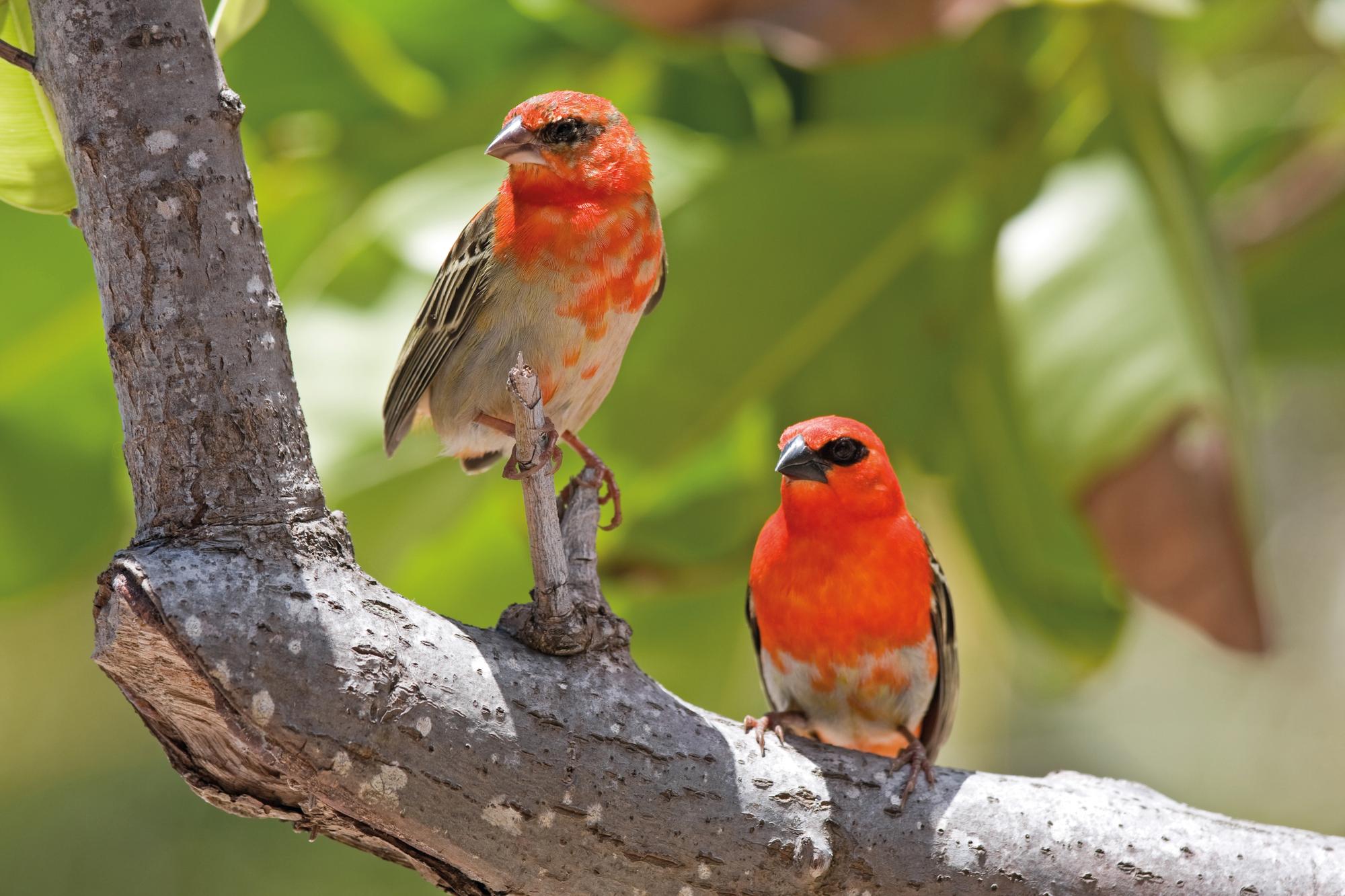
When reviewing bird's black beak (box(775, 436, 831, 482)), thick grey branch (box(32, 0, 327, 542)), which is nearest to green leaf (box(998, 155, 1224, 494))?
bird's black beak (box(775, 436, 831, 482))

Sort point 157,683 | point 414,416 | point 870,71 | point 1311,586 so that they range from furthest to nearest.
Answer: point 1311,586 → point 870,71 → point 414,416 → point 157,683

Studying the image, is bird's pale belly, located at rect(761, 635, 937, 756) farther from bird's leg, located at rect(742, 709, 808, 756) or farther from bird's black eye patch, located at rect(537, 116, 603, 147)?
bird's black eye patch, located at rect(537, 116, 603, 147)

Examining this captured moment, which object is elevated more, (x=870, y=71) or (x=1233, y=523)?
(x=870, y=71)

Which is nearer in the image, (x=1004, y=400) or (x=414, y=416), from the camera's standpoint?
(x=414, y=416)

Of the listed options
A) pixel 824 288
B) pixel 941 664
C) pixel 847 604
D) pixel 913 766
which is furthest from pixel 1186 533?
pixel 913 766

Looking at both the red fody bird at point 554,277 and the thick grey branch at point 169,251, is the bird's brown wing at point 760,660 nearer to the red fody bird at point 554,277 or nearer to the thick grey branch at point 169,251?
the red fody bird at point 554,277

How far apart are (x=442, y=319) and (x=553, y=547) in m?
0.60

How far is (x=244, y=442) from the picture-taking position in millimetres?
1631

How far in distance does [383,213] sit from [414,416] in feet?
3.08

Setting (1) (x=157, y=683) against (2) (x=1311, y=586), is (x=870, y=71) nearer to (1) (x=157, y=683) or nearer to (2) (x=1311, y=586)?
(1) (x=157, y=683)

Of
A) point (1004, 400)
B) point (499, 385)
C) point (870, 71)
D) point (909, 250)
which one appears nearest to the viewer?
point (499, 385)

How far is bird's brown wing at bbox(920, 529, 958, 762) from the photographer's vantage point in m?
2.56

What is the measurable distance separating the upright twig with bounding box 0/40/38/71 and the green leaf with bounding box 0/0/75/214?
3 centimetres

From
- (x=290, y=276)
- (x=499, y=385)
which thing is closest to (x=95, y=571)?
(x=290, y=276)
